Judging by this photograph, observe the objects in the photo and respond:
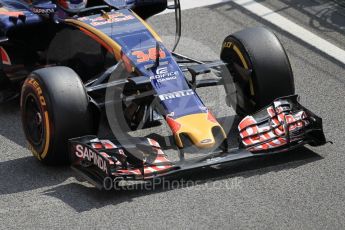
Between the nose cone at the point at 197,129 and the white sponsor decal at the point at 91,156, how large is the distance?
2.37 ft

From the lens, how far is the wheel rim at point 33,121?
8539 millimetres

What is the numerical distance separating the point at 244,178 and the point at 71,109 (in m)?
1.68

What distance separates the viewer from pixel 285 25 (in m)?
12.2

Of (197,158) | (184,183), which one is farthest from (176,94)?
(184,183)

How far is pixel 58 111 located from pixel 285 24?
5003 mm

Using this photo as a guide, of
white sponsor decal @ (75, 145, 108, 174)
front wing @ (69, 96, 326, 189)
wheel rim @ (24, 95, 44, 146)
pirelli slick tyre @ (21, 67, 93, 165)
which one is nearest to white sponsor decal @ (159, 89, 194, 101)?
front wing @ (69, 96, 326, 189)

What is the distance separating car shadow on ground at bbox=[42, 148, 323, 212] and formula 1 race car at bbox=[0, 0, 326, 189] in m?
0.19

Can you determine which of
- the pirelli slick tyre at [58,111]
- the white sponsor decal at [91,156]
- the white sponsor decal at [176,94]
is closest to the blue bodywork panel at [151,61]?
the white sponsor decal at [176,94]

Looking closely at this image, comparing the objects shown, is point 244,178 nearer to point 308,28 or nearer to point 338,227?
point 338,227

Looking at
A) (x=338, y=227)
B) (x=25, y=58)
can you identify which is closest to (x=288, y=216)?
(x=338, y=227)

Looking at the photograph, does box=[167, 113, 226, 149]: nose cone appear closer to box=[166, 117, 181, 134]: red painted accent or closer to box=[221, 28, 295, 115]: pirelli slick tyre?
box=[166, 117, 181, 134]: red painted accent

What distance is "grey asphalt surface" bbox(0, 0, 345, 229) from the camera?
758 cm

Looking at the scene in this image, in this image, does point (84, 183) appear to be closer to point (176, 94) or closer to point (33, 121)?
point (33, 121)

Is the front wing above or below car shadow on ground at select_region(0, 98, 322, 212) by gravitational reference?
above
